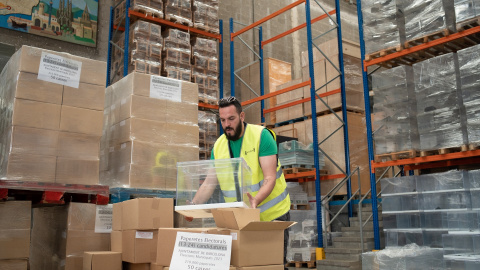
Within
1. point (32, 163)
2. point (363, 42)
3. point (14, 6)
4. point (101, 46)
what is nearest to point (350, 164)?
point (363, 42)

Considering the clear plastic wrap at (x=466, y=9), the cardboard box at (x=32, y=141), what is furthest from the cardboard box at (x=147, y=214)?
the clear plastic wrap at (x=466, y=9)

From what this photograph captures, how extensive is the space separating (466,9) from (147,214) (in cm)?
534

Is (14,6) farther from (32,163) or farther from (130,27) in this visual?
(32,163)

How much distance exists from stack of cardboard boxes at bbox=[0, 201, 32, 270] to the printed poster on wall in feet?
18.6

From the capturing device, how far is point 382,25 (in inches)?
290

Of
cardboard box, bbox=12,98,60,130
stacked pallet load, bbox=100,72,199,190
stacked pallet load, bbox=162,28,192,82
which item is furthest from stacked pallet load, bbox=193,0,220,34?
cardboard box, bbox=12,98,60,130

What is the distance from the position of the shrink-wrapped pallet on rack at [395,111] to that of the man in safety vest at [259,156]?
3.99m

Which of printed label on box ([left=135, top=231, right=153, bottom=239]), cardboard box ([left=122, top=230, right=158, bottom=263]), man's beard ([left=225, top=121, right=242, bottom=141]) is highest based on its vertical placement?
man's beard ([left=225, top=121, right=242, bottom=141])

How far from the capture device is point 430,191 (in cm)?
644

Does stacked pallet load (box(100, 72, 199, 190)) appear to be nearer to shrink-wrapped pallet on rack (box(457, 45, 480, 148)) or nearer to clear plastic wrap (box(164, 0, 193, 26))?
shrink-wrapped pallet on rack (box(457, 45, 480, 148))

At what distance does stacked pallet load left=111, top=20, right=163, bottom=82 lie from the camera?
850 centimetres

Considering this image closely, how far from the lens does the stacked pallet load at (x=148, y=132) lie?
17.2 feet

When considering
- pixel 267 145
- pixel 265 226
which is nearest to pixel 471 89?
pixel 267 145

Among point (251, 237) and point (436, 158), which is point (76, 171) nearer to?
point (251, 237)
